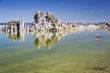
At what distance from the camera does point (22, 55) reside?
17500 millimetres

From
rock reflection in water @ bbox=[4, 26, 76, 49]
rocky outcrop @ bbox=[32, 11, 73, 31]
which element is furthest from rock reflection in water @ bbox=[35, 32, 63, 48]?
rocky outcrop @ bbox=[32, 11, 73, 31]

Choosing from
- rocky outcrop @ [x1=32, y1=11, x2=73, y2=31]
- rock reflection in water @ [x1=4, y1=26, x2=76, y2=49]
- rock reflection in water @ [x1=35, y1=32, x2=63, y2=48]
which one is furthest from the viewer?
rocky outcrop @ [x1=32, y1=11, x2=73, y2=31]

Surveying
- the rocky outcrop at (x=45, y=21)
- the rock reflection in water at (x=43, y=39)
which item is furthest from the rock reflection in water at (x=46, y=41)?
the rocky outcrop at (x=45, y=21)

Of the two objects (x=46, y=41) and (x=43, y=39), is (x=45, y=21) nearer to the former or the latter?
(x=43, y=39)

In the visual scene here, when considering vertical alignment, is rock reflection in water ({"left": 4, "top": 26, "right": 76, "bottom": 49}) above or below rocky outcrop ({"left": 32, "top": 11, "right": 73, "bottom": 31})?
below

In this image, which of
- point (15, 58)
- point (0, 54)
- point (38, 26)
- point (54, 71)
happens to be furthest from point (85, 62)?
point (38, 26)

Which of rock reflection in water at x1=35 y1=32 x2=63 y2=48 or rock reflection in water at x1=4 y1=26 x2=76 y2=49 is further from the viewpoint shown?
rock reflection in water at x1=4 y1=26 x2=76 y2=49

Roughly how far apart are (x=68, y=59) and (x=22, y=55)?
3079mm

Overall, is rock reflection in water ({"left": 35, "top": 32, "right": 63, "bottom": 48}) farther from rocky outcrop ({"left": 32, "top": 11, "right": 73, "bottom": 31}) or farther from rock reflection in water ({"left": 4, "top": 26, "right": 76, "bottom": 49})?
rocky outcrop ({"left": 32, "top": 11, "right": 73, "bottom": 31})

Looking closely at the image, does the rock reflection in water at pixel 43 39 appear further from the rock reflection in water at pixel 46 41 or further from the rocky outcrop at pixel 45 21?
the rocky outcrop at pixel 45 21

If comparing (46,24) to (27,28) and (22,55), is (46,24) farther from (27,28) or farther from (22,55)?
(22,55)

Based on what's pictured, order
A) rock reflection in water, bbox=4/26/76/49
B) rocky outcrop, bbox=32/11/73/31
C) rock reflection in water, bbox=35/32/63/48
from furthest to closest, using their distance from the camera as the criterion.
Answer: rocky outcrop, bbox=32/11/73/31
rock reflection in water, bbox=4/26/76/49
rock reflection in water, bbox=35/32/63/48

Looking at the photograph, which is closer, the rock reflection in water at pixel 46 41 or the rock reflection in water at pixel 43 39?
the rock reflection in water at pixel 46 41

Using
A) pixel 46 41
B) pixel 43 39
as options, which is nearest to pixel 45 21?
pixel 43 39
